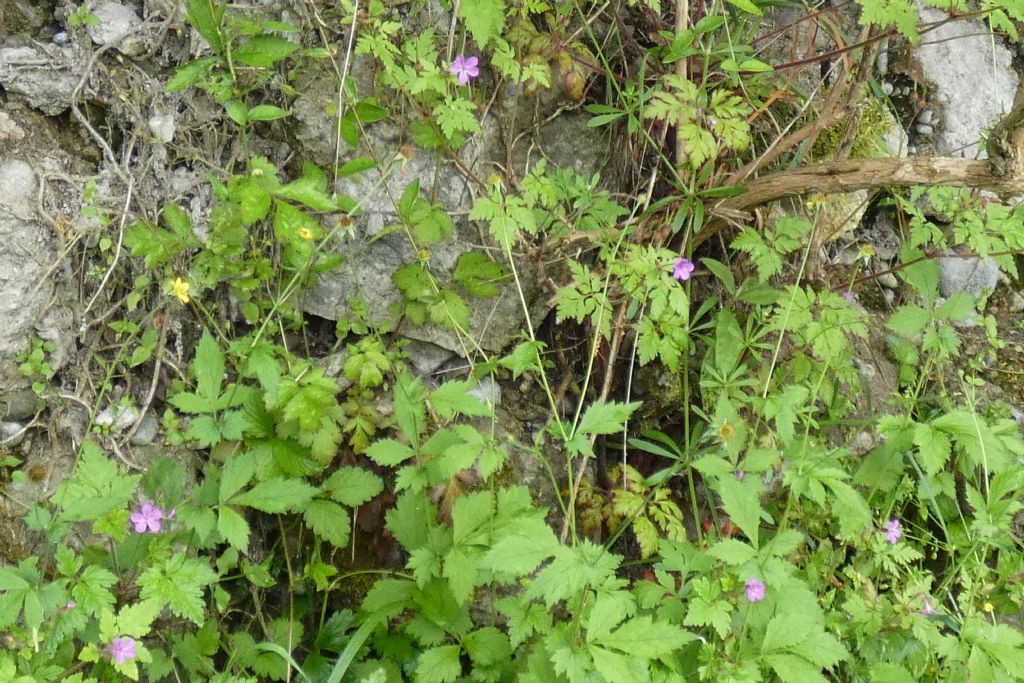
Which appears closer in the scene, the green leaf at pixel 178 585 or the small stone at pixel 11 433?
the green leaf at pixel 178 585

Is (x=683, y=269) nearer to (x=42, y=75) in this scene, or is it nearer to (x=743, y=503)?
(x=743, y=503)

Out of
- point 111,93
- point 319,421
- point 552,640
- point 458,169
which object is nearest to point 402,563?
point 319,421

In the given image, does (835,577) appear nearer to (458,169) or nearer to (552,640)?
(552,640)

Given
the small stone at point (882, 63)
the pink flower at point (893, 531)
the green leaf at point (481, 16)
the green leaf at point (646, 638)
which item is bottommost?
the pink flower at point (893, 531)

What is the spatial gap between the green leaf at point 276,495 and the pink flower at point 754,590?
122cm

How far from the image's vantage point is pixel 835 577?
270 centimetres

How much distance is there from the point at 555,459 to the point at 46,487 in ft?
5.44

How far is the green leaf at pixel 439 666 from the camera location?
6.82 ft

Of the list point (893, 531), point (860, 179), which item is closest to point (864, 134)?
point (860, 179)

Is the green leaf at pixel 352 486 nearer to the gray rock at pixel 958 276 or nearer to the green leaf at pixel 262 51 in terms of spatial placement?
the green leaf at pixel 262 51

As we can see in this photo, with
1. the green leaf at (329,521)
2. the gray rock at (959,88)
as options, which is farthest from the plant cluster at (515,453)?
the gray rock at (959,88)

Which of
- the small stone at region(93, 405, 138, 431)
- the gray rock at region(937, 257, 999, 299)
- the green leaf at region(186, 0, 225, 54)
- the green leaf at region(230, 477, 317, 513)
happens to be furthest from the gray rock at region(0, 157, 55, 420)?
the gray rock at region(937, 257, 999, 299)

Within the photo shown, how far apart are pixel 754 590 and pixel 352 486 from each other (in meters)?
1.19

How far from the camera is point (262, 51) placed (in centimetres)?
231
